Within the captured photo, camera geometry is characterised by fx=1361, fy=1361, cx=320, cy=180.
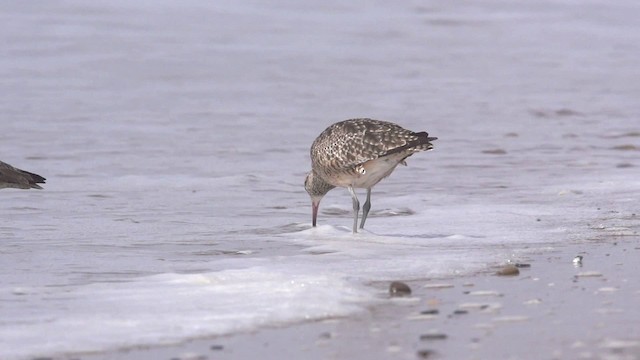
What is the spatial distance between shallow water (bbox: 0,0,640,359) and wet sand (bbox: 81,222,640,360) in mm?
247

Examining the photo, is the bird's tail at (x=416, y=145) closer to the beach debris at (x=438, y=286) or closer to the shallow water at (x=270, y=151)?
the shallow water at (x=270, y=151)

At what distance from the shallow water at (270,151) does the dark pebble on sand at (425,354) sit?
0.92 meters

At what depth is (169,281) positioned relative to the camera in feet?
23.6

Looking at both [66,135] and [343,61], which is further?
[343,61]

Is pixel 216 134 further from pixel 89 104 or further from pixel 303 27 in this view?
pixel 303 27

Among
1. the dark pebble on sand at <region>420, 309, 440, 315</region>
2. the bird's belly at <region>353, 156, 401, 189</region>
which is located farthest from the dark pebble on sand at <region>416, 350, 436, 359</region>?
the bird's belly at <region>353, 156, 401, 189</region>

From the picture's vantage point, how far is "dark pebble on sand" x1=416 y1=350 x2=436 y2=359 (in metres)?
5.39

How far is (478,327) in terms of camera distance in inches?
233

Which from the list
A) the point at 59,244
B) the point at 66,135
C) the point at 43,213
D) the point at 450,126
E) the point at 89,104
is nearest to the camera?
the point at 59,244

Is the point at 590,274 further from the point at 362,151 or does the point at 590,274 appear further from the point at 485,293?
the point at 362,151

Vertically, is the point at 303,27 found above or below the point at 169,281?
above

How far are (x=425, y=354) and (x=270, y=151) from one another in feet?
31.5

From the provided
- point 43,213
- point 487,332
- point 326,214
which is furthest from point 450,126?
point 487,332

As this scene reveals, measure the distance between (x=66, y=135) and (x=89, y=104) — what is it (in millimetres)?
2539
